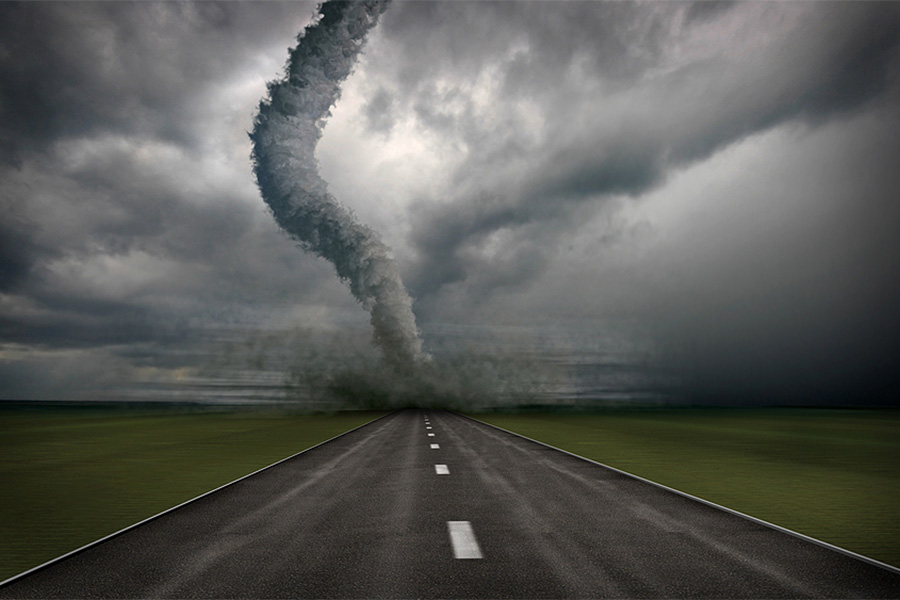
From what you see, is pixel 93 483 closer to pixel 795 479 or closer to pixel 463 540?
pixel 463 540

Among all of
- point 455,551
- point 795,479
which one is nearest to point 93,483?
point 455,551

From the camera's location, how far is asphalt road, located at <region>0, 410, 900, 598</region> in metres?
6.36

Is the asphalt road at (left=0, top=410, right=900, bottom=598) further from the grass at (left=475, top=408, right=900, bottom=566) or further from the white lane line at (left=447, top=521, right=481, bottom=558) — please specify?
the grass at (left=475, top=408, right=900, bottom=566)

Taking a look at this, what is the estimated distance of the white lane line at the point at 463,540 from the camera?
7699mm

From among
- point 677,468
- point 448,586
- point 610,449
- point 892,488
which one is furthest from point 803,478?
point 448,586

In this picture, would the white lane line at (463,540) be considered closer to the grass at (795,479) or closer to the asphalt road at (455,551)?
the asphalt road at (455,551)

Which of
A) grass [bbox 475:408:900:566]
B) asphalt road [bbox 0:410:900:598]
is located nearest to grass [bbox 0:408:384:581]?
asphalt road [bbox 0:410:900:598]

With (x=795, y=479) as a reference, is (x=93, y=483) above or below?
above

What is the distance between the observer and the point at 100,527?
1031 cm

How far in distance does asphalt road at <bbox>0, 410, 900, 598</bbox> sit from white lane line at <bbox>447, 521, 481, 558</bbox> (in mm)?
25

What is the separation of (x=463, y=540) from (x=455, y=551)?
63 centimetres

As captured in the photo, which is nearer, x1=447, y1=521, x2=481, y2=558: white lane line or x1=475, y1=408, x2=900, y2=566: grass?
x1=447, y1=521, x2=481, y2=558: white lane line

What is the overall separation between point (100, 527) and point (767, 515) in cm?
1122

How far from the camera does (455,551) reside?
7.81 metres
